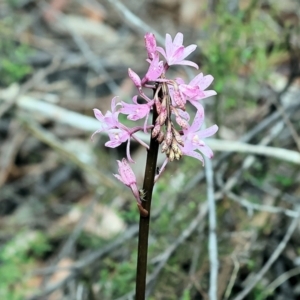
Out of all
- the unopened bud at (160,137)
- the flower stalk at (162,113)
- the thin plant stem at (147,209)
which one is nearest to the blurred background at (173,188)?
the thin plant stem at (147,209)

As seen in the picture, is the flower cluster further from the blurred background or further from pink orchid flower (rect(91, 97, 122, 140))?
the blurred background

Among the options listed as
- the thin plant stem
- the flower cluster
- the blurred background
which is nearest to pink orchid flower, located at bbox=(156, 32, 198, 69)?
the flower cluster

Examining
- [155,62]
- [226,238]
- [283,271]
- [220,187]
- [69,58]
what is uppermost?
[69,58]

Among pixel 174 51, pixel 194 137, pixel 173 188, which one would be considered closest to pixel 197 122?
pixel 194 137

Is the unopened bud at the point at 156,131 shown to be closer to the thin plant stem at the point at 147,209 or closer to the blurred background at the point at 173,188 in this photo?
the thin plant stem at the point at 147,209

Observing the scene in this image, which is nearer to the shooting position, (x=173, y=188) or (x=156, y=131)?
(x=156, y=131)

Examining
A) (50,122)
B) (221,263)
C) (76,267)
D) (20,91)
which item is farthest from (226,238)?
(50,122)

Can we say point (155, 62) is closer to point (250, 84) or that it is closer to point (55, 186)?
point (250, 84)

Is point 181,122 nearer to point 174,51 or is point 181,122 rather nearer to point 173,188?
point 174,51
